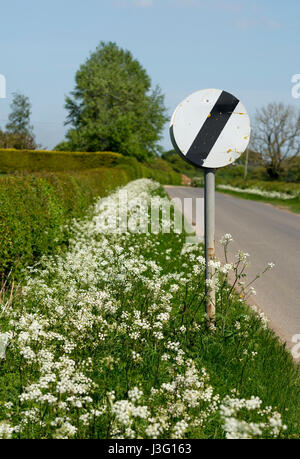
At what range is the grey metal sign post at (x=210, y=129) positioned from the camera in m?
4.50

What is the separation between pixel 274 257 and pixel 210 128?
20.6 ft

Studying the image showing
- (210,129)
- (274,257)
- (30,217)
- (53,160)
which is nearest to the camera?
(210,129)

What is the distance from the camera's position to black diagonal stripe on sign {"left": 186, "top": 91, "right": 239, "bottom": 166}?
4.55 metres

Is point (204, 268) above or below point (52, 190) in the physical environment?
below

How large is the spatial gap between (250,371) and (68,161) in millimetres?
43120

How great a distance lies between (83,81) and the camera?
184ft

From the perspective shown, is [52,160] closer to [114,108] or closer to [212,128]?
[114,108]

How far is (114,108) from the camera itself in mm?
54562

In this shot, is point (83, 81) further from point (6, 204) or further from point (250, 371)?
point (250, 371)

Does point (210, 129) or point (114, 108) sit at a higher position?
point (114, 108)

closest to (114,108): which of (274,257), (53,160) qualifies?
(53,160)

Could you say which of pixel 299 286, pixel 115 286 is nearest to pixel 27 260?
pixel 115 286

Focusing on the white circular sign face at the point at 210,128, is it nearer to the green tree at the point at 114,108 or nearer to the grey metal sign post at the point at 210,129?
the grey metal sign post at the point at 210,129

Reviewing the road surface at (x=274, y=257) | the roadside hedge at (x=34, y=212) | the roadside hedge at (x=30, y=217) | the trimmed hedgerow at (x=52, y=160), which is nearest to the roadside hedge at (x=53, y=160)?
the trimmed hedgerow at (x=52, y=160)
